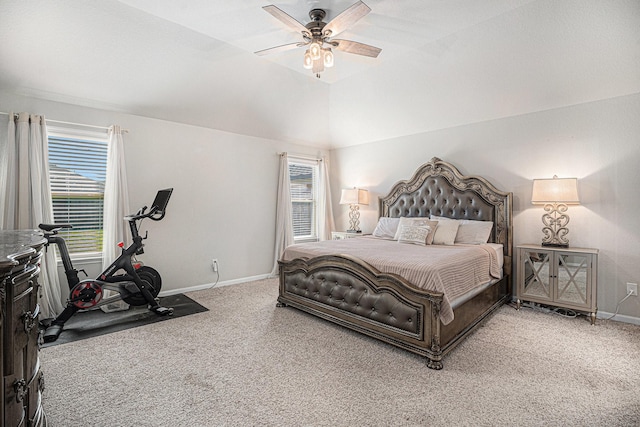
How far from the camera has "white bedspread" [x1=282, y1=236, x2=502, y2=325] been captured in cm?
255

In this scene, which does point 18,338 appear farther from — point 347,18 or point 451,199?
point 451,199

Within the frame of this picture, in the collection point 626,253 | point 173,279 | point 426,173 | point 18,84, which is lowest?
point 173,279

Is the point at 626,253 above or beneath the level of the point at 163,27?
beneath

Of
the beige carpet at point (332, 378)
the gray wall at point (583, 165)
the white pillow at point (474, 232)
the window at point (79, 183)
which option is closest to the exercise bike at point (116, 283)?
the window at point (79, 183)

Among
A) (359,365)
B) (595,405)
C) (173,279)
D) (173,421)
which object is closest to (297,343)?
(359,365)

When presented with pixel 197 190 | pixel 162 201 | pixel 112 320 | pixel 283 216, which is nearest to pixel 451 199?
pixel 283 216

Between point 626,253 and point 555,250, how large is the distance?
691 mm

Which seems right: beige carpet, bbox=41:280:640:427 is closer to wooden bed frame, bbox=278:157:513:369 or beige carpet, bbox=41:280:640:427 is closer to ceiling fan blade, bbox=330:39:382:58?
wooden bed frame, bbox=278:157:513:369

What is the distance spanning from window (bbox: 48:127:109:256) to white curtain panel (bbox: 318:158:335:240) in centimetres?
356

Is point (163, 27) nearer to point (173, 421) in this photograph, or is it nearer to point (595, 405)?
point (173, 421)

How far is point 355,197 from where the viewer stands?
5574 millimetres

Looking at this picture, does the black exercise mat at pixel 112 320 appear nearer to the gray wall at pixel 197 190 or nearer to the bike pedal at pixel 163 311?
the bike pedal at pixel 163 311

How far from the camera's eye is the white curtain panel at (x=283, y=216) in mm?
5477

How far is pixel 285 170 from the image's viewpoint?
5.53 m
